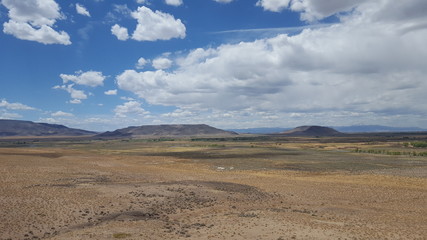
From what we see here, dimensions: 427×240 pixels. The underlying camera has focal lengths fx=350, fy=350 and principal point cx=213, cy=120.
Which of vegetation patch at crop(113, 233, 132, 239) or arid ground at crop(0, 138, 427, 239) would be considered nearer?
vegetation patch at crop(113, 233, 132, 239)

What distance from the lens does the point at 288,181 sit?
130ft

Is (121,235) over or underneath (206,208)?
over

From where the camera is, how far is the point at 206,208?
2583 cm

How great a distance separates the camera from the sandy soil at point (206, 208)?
19188mm

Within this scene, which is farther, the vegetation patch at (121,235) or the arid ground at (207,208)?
the arid ground at (207,208)

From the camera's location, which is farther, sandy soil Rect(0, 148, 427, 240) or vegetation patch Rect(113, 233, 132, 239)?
sandy soil Rect(0, 148, 427, 240)

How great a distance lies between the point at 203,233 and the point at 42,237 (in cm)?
827

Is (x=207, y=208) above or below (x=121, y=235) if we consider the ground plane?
below

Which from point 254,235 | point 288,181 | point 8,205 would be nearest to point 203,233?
point 254,235

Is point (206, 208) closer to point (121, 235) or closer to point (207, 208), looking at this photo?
point (207, 208)

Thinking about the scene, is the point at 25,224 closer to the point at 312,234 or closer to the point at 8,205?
the point at 8,205

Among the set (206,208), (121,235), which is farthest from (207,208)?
(121,235)

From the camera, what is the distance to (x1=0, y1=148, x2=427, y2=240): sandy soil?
1919 centimetres

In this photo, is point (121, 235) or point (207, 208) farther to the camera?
point (207, 208)
